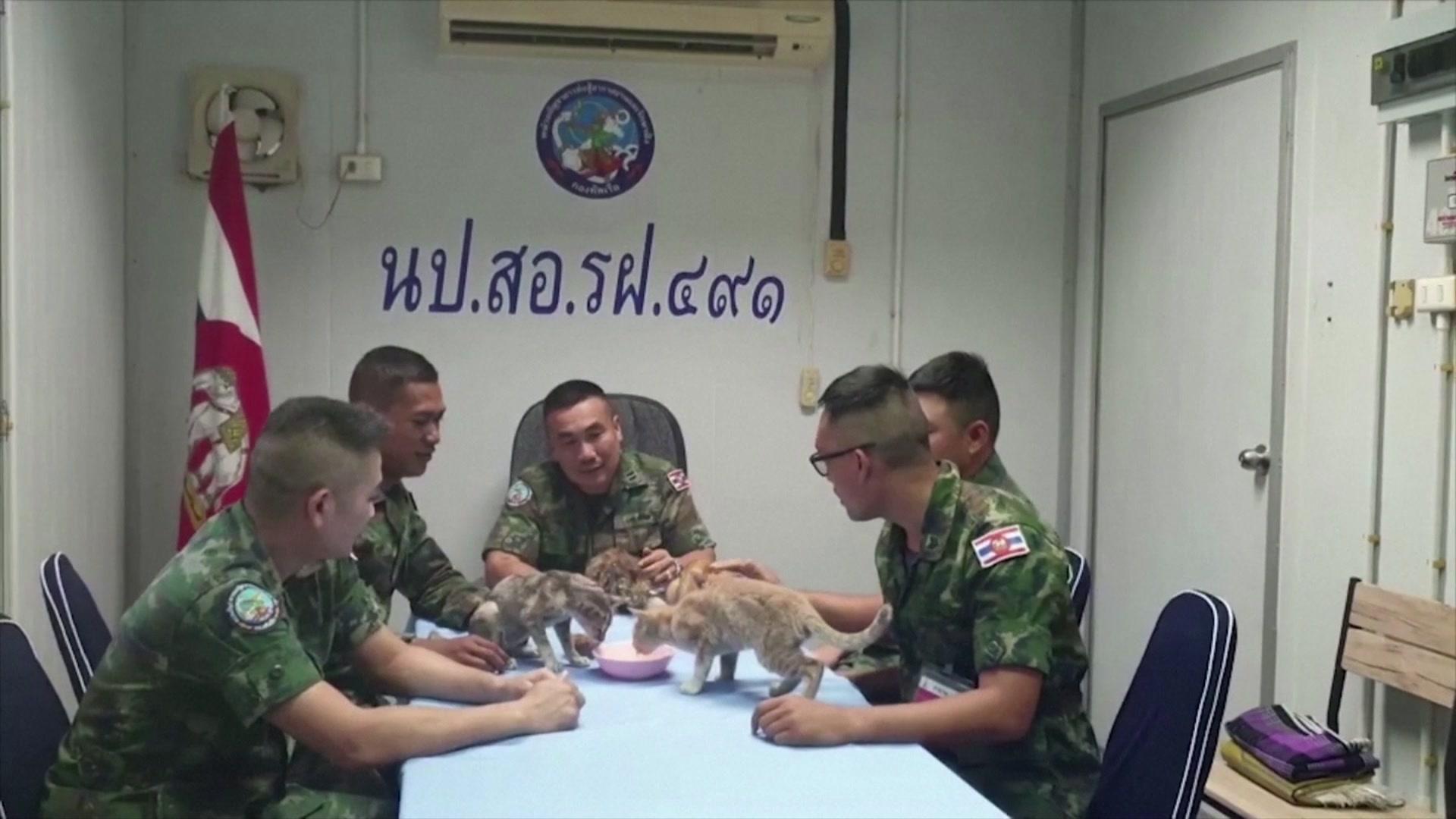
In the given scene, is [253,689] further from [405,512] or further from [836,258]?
[836,258]

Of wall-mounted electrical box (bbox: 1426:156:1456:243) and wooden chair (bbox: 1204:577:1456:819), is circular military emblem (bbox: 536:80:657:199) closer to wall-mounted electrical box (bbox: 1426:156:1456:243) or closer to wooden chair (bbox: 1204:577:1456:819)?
wall-mounted electrical box (bbox: 1426:156:1456:243)

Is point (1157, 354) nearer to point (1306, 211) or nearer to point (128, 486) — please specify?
point (1306, 211)

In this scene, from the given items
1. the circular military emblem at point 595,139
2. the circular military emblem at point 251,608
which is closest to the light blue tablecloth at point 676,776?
the circular military emblem at point 251,608

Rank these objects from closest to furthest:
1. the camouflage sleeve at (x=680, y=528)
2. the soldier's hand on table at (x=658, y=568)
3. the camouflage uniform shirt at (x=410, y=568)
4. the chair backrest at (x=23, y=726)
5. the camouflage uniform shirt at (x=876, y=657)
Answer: the chair backrest at (x=23, y=726), the camouflage uniform shirt at (x=876, y=657), the camouflage uniform shirt at (x=410, y=568), the soldier's hand on table at (x=658, y=568), the camouflage sleeve at (x=680, y=528)

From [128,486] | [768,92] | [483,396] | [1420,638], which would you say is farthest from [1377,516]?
[128,486]

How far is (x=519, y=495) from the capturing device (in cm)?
307

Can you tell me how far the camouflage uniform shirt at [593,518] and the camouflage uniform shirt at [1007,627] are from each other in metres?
1.13

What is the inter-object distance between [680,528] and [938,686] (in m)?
1.25

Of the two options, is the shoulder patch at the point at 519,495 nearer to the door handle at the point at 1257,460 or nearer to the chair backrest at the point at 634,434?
the chair backrest at the point at 634,434

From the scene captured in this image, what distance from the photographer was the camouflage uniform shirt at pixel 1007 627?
6.30 ft

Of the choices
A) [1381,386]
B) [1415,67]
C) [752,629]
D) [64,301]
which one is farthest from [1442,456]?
[64,301]

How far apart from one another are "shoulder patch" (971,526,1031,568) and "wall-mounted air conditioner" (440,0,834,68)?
99.0 inches

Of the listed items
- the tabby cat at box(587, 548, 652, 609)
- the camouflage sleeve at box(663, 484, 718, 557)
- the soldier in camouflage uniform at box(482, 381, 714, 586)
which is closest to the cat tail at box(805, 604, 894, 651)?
the tabby cat at box(587, 548, 652, 609)

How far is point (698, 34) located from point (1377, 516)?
2.48 meters
